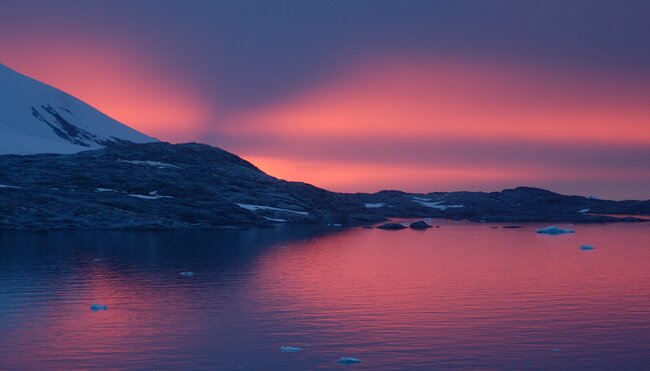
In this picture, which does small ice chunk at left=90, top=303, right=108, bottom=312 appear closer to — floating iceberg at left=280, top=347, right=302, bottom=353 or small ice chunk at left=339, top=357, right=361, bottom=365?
floating iceberg at left=280, top=347, right=302, bottom=353

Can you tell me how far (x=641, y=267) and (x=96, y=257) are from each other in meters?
42.8

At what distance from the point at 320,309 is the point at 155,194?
303 ft

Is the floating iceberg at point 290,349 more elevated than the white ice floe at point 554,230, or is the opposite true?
the white ice floe at point 554,230

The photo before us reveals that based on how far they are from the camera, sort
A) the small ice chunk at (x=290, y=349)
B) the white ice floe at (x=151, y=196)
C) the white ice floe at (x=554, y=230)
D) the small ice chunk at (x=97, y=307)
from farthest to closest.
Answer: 1. the white ice floe at (x=151, y=196)
2. the white ice floe at (x=554, y=230)
3. the small ice chunk at (x=97, y=307)
4. the small ice chunk at (x=290, y=349)

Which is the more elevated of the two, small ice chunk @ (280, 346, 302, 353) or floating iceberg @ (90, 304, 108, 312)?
floating iceberg @ (90, 304, 108, 312)

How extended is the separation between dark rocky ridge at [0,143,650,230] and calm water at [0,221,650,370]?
33.2m

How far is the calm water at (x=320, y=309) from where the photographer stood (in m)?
26.5

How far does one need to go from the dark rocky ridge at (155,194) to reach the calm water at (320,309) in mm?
33153

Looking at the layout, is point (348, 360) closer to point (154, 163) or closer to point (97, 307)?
point (97, 307)

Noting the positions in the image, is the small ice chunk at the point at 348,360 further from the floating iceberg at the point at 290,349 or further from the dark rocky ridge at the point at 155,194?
the dark rocky ridge at the point at 155,194

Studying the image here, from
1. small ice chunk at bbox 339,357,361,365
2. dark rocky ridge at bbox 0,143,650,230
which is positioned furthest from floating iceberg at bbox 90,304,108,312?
dark rocky ridge at bbox 0,143,650,230

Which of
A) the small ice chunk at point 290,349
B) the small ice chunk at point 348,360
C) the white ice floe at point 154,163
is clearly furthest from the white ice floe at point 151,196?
the small ice chunk at point 348,360

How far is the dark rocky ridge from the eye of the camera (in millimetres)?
104312

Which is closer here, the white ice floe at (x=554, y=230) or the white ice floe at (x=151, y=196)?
the white ice floe at (x=554, y=230)
